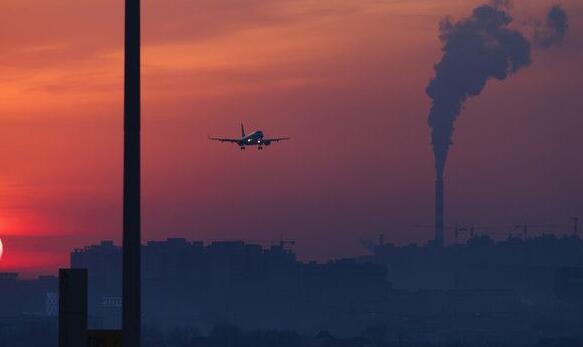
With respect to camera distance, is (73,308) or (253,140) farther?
(253,140)

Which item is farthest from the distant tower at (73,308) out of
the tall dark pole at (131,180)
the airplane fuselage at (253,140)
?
the airplane fuselage at (253,140)

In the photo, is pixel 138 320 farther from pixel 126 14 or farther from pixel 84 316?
pixel 126 14

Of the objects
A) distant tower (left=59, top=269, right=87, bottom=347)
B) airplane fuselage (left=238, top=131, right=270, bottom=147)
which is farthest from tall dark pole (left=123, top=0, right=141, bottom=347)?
airplane fuselage (left=238, top=131, right=270, bottom=147)

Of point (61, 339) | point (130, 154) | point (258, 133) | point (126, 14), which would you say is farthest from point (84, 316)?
point (258, 133)

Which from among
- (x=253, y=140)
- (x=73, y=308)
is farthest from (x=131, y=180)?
(x=253, y=140)

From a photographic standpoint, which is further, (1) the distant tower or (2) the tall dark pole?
(2) the tall dark pole

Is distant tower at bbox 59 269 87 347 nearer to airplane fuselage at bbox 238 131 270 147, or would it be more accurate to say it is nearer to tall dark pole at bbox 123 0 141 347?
tall dark pole at bbox 123 0 141 347

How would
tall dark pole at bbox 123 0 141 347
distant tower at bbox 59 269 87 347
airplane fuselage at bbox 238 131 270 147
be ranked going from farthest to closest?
airplane fuselage at bbox 238 131 270 147, tall dark pole at bbox 123 0 141 347, distant tower at bbox 59 269 87 347

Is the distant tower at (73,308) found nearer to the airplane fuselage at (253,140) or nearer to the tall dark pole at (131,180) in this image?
the tall dark pole at (131,180)

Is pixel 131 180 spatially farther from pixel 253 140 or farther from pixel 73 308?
pixel 253 140

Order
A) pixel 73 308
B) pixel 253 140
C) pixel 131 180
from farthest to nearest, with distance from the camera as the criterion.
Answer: pixel 253 140 → pixel 131 180 → pixel 73 308
